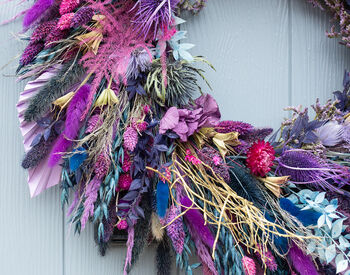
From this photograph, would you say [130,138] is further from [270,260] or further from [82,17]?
[270,260]

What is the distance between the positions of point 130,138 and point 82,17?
324mm

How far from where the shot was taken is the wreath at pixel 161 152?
0.82 m

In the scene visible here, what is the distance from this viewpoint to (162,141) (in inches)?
33.5

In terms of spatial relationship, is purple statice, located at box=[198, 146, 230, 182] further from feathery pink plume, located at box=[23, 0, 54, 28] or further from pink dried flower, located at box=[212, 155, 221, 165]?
feathery pink plume, located at box=[23, 0, 54, 28]

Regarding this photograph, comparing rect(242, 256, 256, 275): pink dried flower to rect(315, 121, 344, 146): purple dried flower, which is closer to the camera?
rect(242, 256, 256, 275): pink dried flower

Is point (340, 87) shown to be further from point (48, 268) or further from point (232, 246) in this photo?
point (48, 268)

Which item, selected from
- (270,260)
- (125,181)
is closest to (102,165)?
(125,181)

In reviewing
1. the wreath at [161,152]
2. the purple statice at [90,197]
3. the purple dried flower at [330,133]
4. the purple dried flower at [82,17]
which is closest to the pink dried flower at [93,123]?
the wreath at [161,152]

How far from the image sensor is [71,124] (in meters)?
0.86

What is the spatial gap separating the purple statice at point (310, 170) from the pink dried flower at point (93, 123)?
0.46 meters

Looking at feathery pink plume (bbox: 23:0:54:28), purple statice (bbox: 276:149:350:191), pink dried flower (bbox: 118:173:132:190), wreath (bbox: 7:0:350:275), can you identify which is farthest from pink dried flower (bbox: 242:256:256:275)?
feathery pink plume (bbox: 23:0:54:28)

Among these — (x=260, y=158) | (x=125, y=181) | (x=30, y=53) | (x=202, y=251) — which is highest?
(x=30, y=53)

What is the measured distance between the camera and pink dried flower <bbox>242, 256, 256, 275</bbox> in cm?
79

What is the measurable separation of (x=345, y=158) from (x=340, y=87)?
26cm
